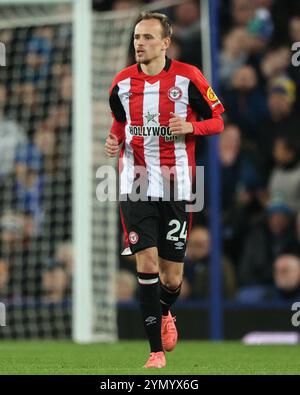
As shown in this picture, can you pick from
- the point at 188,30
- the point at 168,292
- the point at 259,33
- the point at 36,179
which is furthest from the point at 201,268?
the point at 168,292

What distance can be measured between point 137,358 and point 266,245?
353 cm

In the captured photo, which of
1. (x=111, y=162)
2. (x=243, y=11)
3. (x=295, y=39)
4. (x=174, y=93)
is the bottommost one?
(x=111, y=162)

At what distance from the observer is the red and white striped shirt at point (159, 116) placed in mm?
7289

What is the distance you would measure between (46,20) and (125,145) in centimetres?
504

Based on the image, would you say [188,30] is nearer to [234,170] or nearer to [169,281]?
[234,170]

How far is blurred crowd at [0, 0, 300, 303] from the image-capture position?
37.4 ft

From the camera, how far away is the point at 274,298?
11.1m

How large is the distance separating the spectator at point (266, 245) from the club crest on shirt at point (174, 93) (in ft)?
13.8

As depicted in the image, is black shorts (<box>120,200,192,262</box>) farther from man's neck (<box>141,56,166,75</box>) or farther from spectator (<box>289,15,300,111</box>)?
spectator (<box>289,15,300,111</box>)

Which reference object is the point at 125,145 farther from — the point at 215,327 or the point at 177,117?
the point at 215,327

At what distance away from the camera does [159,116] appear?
7.27 meters

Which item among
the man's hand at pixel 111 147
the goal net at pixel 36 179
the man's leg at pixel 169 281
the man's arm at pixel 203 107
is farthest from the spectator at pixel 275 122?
the man's hand at pixel 111 147

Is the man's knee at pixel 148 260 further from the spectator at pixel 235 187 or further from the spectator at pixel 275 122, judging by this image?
the spectator at pixel 275 122

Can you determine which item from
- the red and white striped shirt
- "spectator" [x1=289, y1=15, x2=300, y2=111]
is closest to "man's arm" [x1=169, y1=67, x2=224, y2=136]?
the red and white striped shirt
